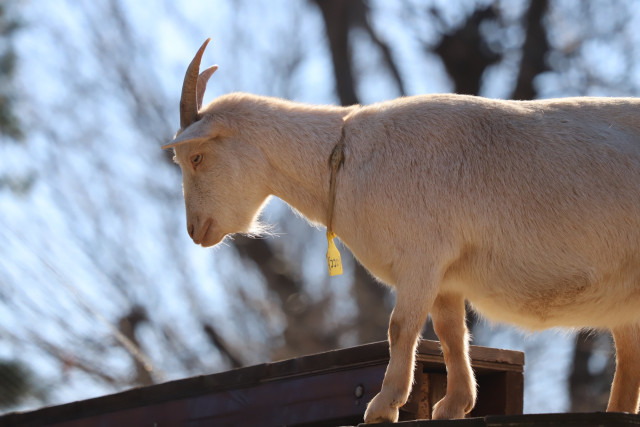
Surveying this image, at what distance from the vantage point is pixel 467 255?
4148mm

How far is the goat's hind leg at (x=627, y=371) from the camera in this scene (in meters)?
4.50

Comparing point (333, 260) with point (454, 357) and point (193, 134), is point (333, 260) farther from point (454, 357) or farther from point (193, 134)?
point (193, 134)

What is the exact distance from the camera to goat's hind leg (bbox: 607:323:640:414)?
14.8ft

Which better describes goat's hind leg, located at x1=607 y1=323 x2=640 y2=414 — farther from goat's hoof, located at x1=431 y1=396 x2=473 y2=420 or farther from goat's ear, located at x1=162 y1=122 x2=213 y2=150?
goat's ear, located at x1=162 y1=122 x2=213 y2=150

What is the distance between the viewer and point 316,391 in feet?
14.6

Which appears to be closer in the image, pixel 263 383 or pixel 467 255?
pixel 467 255

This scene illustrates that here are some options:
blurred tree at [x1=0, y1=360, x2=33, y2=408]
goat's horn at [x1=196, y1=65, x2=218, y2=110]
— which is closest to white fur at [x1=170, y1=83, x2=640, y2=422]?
goat's horn at [x1=196, y1=65, x2=218, y2=110]

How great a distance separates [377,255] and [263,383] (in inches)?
34.8

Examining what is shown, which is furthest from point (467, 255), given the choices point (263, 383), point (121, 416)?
point (121, 416)

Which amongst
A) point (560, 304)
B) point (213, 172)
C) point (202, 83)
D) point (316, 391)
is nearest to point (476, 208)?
point (560, 304)

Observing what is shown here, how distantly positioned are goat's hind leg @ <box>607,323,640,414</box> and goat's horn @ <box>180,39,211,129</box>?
2.06 metres

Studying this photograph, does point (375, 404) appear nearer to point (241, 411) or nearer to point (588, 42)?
point (241, 411)

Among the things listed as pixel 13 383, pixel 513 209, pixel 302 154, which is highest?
pixel 302 154

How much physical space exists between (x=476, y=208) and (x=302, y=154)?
0.81 metres
